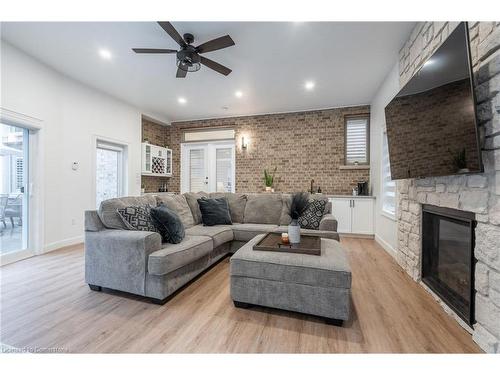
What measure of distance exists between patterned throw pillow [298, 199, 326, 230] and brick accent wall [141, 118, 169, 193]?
412cm

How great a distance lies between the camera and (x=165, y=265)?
1855mm

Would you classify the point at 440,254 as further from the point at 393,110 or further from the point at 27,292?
the point at 27,292

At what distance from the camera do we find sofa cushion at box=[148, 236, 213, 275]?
72.8 inches

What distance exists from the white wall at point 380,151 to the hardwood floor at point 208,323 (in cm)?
119

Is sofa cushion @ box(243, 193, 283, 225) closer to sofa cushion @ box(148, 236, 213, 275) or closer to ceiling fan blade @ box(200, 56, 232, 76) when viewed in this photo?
sofa cushion @ box(148, 236, 213, 275)

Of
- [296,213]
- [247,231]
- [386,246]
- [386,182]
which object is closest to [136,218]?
[247,231]

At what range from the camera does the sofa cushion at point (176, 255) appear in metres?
1.85

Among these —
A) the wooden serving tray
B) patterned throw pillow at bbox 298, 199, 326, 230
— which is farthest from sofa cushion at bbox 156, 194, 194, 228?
patterned throw pillow at bbox 298, 199, 326, 230

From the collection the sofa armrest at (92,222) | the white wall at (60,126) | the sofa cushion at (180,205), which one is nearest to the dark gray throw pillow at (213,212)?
the sofa cushion at (180,205)

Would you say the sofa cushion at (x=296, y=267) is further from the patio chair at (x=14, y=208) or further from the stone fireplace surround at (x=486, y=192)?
the patio chair at (x=14, y=208)

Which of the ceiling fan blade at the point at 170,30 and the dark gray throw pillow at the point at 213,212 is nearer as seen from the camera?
the ceiling fan blade at the point at 170,30

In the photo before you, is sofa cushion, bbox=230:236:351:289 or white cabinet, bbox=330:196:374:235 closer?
sofa cushion, bbox=230:236:351:289

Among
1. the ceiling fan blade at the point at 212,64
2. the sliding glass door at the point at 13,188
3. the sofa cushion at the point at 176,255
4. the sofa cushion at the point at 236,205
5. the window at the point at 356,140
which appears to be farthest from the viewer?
the window at the point at 356,140

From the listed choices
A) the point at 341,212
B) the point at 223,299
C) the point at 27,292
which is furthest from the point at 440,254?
the point at 27,292
